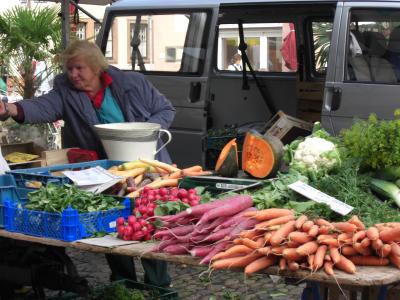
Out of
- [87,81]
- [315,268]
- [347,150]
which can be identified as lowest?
[315,268]

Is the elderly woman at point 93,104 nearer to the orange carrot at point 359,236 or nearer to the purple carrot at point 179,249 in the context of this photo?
the purple carrot at point 179,249

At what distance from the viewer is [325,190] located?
3361 mm

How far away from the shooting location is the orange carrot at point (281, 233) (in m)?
2.77

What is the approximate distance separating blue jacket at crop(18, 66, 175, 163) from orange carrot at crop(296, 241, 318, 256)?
7.40ft

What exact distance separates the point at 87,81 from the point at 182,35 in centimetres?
236

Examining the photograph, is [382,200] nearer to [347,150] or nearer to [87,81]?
[347,150]

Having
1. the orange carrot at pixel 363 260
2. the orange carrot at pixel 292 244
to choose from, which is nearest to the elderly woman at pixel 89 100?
the orange carrot at pixel 292 244

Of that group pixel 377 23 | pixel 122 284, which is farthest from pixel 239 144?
pixel 122 284

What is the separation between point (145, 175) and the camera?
13.1 feet

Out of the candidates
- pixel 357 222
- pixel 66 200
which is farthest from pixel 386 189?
pixel 66 200

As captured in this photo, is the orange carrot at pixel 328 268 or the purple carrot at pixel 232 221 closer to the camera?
the orange carrot at pixel 328 268

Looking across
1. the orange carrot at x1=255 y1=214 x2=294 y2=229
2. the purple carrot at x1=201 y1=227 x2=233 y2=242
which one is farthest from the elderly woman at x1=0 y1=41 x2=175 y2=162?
the orange carrot at x1=255 y1=214 x2=294 y2=229

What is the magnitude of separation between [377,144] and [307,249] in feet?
3.32

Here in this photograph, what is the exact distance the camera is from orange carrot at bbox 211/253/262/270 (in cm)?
280
